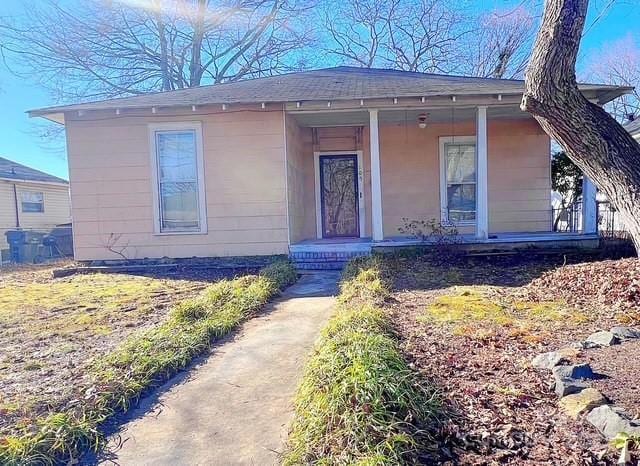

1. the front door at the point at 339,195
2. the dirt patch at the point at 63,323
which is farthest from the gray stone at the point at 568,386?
the front door at the point at 339,195

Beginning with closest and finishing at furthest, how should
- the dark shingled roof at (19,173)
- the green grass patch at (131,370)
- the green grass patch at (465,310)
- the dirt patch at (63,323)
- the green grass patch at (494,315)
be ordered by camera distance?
the green grass patch at (131,370), the dirt patch at (63,323), the green grass patch at (494,315), the green grass patch at (465,310), the dark shingled roof at (19,173)

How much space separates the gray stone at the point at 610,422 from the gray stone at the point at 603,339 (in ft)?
3.52

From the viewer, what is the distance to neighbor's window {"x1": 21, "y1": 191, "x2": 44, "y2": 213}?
1605cm

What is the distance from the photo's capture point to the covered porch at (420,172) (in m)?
8.86

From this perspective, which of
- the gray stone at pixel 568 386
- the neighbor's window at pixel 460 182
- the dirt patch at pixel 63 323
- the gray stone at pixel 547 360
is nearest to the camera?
the gray stone at pixel 568 386

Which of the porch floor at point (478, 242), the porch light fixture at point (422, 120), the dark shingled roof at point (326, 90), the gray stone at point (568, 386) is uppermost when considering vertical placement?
the dark shingled roof at point (326, 90)

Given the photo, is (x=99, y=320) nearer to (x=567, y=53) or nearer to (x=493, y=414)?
(x=493, y=414)

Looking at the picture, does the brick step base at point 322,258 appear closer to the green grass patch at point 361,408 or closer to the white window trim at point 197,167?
the white window trim at point 197,167

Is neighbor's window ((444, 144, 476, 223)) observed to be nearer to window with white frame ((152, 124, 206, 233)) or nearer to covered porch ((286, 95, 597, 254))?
covered porch ((286, 95, 597, 254))

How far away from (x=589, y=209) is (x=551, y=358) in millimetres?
6087

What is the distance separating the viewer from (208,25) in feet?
57.8

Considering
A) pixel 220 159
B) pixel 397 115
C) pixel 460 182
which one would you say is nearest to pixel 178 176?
pixel 220 159

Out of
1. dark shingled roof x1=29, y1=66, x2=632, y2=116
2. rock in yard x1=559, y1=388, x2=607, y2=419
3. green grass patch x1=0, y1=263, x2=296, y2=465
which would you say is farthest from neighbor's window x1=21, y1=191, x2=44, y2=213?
rock in yard x1=559, y1=388, x2=607, y2=419

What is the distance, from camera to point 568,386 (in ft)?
7.26
